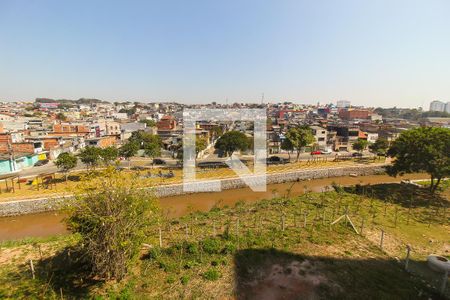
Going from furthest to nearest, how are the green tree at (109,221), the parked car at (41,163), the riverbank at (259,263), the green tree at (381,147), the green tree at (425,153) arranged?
the green tree at (381,147) < the parked car at (41,163) < the green tree at (425,153) < the riverbank at (259,263) < the green tree at (109,221)

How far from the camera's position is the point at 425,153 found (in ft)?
60.1

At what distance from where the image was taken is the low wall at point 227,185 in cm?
1838

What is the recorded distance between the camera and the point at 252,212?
14305mm

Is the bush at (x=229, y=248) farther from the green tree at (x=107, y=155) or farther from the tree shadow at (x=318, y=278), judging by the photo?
the green tree at (x=107, y=155)

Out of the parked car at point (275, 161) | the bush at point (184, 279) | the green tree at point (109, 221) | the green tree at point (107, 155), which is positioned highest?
the green tree at point (109, 221)

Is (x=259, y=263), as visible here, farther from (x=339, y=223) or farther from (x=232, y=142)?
(x=232, y=142)

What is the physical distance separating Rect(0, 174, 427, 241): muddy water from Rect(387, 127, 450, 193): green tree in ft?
23.5

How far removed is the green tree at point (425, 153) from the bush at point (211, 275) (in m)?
18.3

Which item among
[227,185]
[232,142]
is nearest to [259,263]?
[227,185]

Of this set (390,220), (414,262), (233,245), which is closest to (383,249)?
(414,262)

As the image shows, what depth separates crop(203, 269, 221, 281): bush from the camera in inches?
297

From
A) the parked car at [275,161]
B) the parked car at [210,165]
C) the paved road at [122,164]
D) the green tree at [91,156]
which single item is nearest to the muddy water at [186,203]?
the parked car at [275,161]

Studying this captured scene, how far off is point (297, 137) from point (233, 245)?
25.2 metres

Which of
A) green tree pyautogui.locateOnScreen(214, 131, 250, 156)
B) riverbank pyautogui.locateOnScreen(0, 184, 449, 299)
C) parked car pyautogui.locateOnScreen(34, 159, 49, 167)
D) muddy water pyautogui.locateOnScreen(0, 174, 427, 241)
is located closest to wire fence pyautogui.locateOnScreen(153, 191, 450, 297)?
riverbank pyautogui.locateOnScreen(0, 184, 449, 299)
